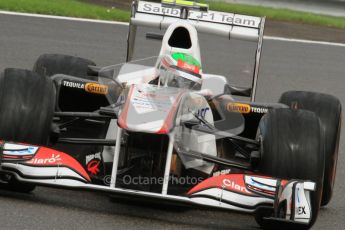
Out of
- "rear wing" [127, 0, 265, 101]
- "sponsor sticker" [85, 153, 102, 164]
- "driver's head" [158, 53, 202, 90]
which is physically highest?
"rear wing" [127, 0, 265, 101]

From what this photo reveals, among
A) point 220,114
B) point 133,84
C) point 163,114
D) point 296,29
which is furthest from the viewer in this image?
point 296,29

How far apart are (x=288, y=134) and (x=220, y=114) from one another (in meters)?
0.94

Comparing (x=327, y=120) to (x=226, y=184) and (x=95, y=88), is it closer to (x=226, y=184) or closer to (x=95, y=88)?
(x=226, y=184)

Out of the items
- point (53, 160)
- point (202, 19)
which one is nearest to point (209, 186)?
point (53, 160)

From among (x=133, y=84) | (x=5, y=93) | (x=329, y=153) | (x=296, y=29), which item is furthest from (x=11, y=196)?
(x=296, y=29)

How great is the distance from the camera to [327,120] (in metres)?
7.44

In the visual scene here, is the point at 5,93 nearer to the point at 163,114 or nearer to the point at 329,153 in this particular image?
the point at 163,114

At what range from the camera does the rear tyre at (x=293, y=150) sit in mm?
6461

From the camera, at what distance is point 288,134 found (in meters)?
6.55

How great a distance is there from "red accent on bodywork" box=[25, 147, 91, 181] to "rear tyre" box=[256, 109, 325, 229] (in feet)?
3.89

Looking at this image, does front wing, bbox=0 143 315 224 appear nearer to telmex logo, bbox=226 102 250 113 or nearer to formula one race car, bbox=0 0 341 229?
formula one race car, bbox=0 0 341 229

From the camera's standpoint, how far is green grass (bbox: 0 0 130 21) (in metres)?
16.8

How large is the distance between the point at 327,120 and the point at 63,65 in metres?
2.31

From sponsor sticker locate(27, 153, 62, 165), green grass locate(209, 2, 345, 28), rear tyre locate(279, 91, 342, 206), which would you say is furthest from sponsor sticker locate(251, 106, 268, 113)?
green grass locate(209, 2, 345, 28)
